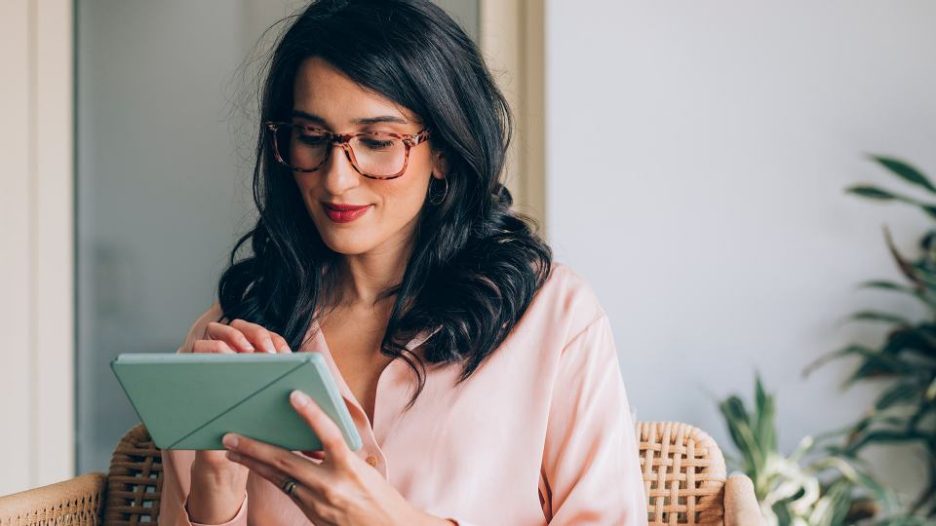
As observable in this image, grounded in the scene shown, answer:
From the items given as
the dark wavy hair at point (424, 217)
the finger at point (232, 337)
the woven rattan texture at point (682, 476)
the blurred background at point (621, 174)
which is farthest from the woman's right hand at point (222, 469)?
the blurred background at point (621, 174)

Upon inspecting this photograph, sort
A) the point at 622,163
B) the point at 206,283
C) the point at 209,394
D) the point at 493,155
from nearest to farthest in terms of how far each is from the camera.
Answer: the point at 209,394, the point at 493,155, the point at 622,163, the point at 206,283

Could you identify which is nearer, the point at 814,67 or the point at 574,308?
the point at 574,308

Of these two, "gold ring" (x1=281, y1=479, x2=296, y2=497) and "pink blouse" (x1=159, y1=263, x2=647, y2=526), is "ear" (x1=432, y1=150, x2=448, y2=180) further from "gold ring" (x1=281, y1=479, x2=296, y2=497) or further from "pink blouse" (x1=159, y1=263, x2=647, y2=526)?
"gold ring" (x1=281, y1=479, x2=296, y2=497)

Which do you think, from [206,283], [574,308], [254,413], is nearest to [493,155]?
[574,308]

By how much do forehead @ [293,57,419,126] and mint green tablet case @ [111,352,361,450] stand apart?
0.43 meters

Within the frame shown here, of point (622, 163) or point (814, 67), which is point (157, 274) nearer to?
point (622, 163)

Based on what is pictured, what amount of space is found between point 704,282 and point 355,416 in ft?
3.84

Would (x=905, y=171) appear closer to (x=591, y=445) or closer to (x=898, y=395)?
(x=898, y=395)

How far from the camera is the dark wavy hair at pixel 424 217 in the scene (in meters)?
1.30

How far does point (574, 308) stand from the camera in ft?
4.41

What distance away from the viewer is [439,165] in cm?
140

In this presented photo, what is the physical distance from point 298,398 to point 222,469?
0.34 metres

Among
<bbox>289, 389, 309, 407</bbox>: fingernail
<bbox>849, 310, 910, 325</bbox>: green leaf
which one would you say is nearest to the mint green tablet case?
<bbox>289, 389, 309, 407</bbox>: fingernail

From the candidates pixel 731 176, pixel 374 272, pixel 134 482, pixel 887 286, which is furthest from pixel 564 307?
pixel 887 286
